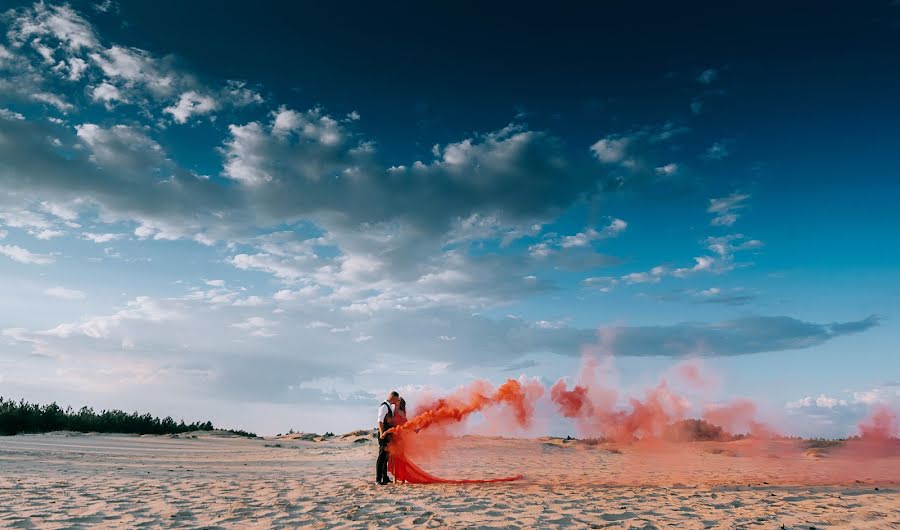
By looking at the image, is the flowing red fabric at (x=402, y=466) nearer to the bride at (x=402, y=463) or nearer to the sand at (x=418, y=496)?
the bride at (x=402, y=463)

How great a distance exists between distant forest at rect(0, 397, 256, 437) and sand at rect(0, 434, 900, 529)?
18540mm

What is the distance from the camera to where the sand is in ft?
35.1

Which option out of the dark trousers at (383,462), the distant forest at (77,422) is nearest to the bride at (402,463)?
the dark trousers at (383,462)

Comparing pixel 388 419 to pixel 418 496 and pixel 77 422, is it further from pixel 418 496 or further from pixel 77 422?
pixel 77 422

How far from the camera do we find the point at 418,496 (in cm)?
1353

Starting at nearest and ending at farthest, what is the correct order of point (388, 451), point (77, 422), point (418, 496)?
point (418, 496)
point (388, 451)
point (77, 422)

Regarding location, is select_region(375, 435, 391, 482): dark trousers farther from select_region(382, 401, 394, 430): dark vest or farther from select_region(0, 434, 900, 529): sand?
select_region(0, 434, 900, 529): sand

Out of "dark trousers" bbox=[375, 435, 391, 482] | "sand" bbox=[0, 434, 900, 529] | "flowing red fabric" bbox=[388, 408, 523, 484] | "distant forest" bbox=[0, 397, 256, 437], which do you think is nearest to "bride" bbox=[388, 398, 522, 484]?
"flowing red fabric" bbox=[388, 408, 523, 484]

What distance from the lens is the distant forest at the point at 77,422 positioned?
38.3 m

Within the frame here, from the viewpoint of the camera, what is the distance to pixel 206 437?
4428 cm

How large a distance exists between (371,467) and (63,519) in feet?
43.3

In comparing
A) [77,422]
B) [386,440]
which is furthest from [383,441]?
[77,422]

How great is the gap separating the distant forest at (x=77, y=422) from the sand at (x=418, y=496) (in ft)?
60.8

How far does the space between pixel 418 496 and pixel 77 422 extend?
4293 cm
